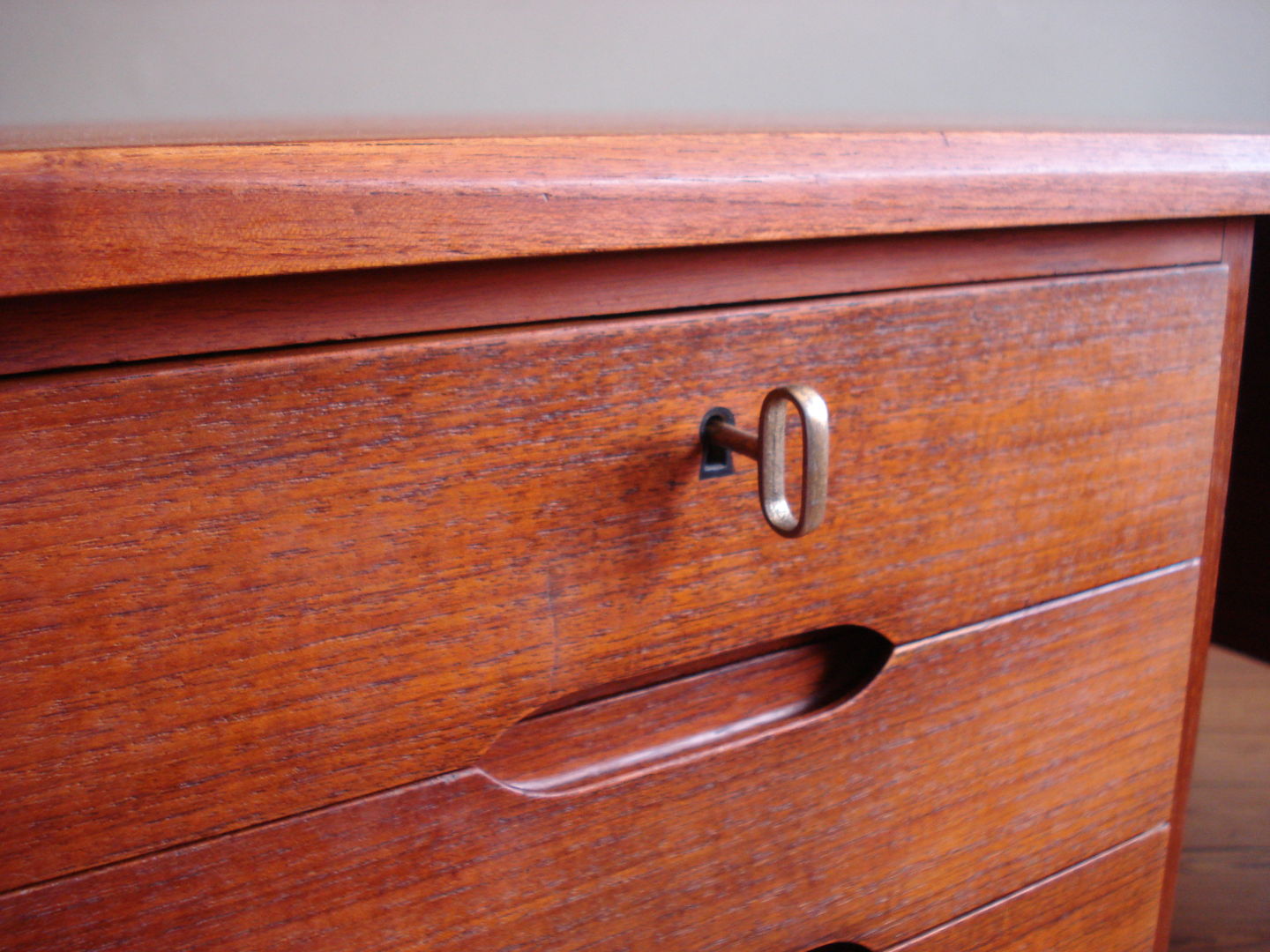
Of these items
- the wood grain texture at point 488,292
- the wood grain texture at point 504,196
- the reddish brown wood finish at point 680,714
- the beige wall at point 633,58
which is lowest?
the reddish brown wood finish at point 680,714

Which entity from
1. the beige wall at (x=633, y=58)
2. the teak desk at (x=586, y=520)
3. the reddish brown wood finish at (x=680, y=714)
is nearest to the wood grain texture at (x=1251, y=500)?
the beige wall at (x=633, y=58)

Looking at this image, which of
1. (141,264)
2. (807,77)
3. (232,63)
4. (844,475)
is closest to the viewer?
(141,264)

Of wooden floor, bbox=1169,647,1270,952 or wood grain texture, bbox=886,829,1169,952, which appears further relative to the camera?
wooden floor, bbox=1169,647,1270,952

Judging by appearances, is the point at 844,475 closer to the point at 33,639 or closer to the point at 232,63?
the point at 33,639

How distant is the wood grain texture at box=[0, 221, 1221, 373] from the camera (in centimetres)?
23

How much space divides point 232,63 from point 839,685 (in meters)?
0.61

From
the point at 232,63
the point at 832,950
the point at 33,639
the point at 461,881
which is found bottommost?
the point at 832,950

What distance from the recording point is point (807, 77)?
0.93 meters

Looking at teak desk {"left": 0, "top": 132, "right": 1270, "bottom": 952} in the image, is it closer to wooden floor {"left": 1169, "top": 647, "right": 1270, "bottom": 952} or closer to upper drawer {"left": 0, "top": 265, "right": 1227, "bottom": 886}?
upper drawer {"left": 0, "top": 265, "right": 1227, "bottom": 886}

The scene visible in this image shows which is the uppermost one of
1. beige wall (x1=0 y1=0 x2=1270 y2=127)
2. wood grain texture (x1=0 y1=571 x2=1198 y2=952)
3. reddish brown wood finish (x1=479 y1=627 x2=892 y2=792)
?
beige wall (x1=0 y1=0 x2=1270 y2=127)

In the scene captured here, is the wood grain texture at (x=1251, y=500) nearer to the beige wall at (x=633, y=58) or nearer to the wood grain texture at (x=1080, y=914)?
the beige wall at (x=633, y=58)

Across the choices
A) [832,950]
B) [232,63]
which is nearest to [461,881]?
[832,950]

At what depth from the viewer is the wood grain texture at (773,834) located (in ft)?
0.89

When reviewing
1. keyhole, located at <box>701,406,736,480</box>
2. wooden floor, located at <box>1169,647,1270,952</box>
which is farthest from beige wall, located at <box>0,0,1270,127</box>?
wooden floor, located at <box>1169,647,1270,952</box>
